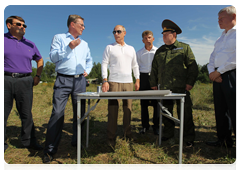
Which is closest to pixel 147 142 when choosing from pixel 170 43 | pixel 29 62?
pixel 170 43

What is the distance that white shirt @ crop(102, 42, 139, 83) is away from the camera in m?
3.07

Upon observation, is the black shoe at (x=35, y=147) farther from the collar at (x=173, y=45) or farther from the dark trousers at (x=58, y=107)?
the collar at (x=173, y=45)

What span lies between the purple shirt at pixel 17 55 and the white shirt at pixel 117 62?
1.39 m

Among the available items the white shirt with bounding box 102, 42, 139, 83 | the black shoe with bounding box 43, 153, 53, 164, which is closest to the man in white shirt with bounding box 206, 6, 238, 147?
the white shirt with bounding box 102, 42, 139, 83

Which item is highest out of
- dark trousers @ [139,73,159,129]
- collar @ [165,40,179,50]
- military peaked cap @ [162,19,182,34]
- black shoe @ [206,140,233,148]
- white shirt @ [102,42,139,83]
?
military peaked cap @ [162,19,182,34]

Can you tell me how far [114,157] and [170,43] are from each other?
242 cm

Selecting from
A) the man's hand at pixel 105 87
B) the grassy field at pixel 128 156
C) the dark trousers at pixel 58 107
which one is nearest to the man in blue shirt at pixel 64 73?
the dark trousers at pixel 58 107

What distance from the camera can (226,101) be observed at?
8.29ft

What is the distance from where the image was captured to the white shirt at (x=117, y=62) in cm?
307

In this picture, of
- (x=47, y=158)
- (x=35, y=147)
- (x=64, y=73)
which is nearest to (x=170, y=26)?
(x=64, y=73)

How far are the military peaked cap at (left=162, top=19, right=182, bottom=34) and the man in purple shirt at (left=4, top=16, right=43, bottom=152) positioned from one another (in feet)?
8.74

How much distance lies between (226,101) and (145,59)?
2.02m

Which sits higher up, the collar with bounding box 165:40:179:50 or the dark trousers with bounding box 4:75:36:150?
the collar with bounding box 165:40:179:50

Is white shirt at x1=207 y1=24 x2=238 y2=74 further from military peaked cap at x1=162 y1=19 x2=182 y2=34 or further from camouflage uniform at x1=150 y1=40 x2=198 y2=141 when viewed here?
military peaked cap at x1=162 y1=19 x2=182 y2=34
